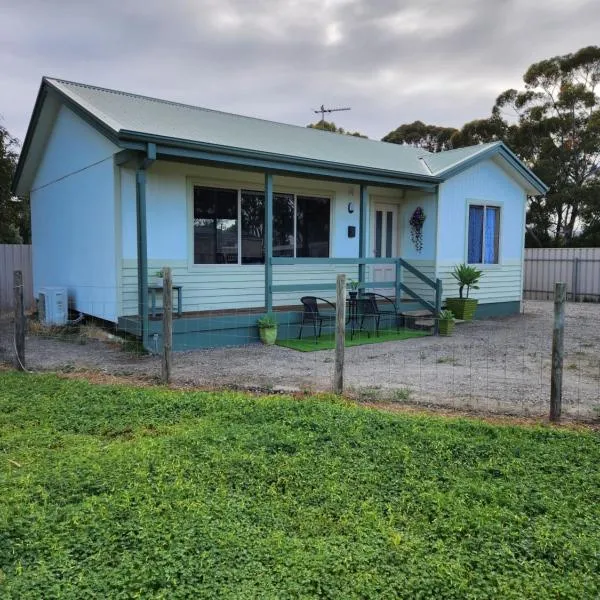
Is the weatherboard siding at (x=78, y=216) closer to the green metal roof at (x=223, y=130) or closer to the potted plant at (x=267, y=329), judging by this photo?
the green metal roof at (x=223, y=130)

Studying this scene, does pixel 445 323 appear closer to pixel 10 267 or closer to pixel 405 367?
pixel 405 367

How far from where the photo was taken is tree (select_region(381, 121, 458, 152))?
31875mm

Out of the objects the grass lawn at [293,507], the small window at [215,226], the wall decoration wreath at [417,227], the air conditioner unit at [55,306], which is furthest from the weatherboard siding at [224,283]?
the grass lawn at [293,507]

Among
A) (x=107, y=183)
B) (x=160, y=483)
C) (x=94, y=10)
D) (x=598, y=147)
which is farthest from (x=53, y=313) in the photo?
(x=598, y=147)

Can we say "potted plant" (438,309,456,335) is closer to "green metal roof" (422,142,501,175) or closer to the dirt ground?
the dirt ground

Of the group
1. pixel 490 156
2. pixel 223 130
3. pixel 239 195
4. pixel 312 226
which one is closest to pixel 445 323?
pixel 312 226

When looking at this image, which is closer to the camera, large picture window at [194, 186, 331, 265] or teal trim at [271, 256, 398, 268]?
teal trim at [271, 256, 398, 268]

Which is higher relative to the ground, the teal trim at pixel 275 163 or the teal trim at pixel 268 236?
the teal trim at pixel 275 163

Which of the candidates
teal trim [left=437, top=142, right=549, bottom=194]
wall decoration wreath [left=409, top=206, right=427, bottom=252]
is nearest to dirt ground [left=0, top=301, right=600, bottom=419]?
wall decoration wreath [left=409, top=206, right=427, bottom=252]

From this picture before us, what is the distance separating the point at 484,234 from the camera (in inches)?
509

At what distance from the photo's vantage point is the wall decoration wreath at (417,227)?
12.1 m

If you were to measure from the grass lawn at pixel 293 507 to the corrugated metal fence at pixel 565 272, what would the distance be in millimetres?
15530

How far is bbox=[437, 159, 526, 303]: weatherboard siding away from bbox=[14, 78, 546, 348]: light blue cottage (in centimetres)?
4

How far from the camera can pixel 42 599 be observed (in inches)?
89.0
